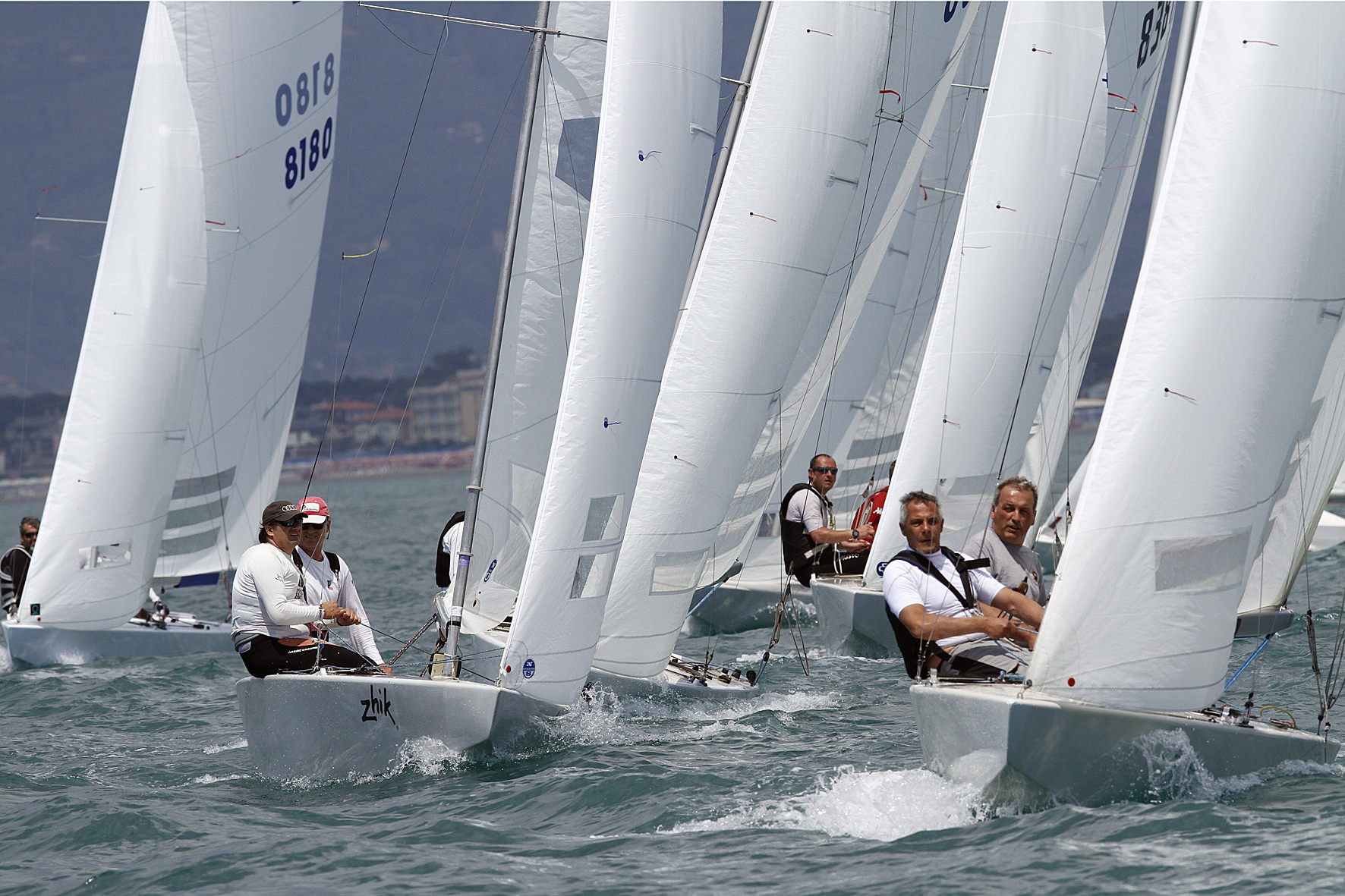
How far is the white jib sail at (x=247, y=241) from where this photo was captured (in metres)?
12.4

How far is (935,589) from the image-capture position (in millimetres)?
5512

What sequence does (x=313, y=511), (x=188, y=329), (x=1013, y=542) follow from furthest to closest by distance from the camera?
(x=188, y=329)
(x=313, y=511)
(x=1013, y=542)

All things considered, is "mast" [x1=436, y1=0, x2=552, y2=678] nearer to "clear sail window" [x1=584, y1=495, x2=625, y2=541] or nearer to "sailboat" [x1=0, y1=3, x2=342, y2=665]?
"clear sail window" [x1=584, y1=495, x2=625, y2=541]

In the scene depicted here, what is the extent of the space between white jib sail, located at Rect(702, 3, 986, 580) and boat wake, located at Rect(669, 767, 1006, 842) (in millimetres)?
4824

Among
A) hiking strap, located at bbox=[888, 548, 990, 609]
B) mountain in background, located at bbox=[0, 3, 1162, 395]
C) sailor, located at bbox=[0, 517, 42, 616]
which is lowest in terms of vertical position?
sailor, located at bbox=[0, 517, 42, 616]

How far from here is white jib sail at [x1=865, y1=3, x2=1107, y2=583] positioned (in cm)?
1034

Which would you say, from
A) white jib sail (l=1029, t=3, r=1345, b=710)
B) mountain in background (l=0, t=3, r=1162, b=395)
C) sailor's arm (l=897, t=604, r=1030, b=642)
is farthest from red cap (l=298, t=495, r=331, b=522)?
mountain in background (l=0, t=3, r=1162, b=395)

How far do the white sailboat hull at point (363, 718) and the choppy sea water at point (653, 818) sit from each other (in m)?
0.08

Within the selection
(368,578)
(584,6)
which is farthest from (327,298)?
(584,6)

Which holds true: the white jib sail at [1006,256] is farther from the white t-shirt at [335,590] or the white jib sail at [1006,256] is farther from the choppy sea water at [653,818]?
the white t-shirt at [335,590]

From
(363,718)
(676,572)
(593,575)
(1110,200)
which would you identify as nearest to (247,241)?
(676,572)

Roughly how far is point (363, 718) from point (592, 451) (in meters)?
1.52

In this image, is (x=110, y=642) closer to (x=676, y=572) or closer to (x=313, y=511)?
(x=676, y=572)

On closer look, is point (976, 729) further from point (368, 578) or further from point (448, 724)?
point (368, 578)
